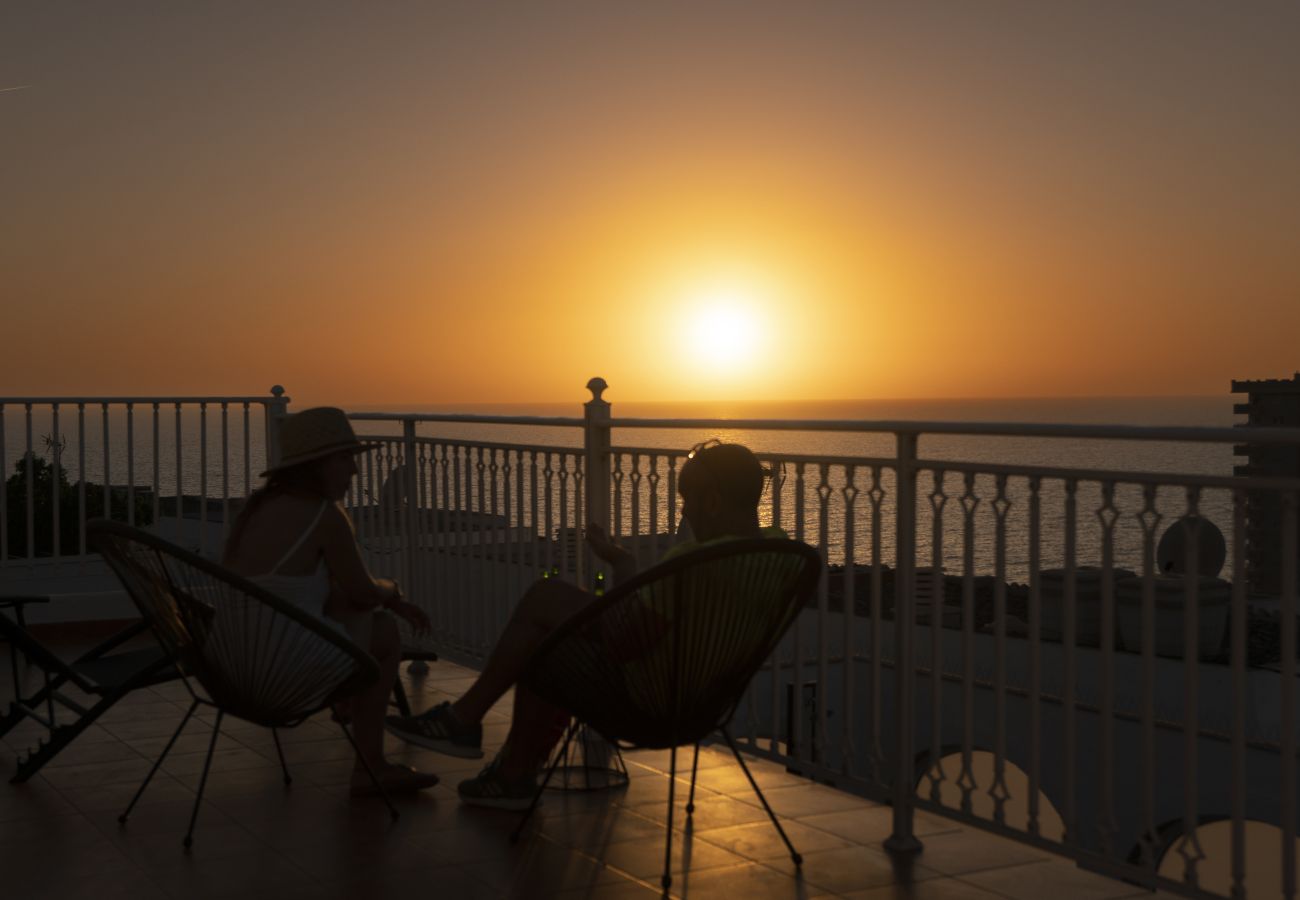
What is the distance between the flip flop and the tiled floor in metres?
0.03

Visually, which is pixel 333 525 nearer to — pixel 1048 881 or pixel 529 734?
pixel 529 734

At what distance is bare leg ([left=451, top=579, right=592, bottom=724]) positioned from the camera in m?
3.77

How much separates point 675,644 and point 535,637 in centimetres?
67

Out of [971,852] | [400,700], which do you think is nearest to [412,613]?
[400,700]

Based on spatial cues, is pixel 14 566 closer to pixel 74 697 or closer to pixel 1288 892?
pixel 74 697

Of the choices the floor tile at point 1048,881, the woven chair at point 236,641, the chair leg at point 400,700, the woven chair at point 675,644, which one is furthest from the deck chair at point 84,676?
the floor tile at point 1048,881

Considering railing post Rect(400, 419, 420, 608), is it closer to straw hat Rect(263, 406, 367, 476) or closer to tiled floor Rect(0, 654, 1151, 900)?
tiled floor Rect(0, 654, 1151, 900)

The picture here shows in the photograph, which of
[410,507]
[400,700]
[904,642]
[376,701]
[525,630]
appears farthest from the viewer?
[410,507]

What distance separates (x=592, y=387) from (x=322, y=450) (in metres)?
1.30

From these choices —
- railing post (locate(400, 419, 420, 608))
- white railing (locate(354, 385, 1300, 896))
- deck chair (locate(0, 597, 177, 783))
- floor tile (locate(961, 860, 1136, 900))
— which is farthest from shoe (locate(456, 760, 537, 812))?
railing post (locate(400, 419, 420, 608))

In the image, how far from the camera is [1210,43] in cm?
2427

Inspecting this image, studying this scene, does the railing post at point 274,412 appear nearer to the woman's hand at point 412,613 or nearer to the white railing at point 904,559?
the white railing at point 904,559

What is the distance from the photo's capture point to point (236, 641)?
367 centimetres

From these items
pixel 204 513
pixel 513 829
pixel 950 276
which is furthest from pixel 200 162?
pixel 950 276
